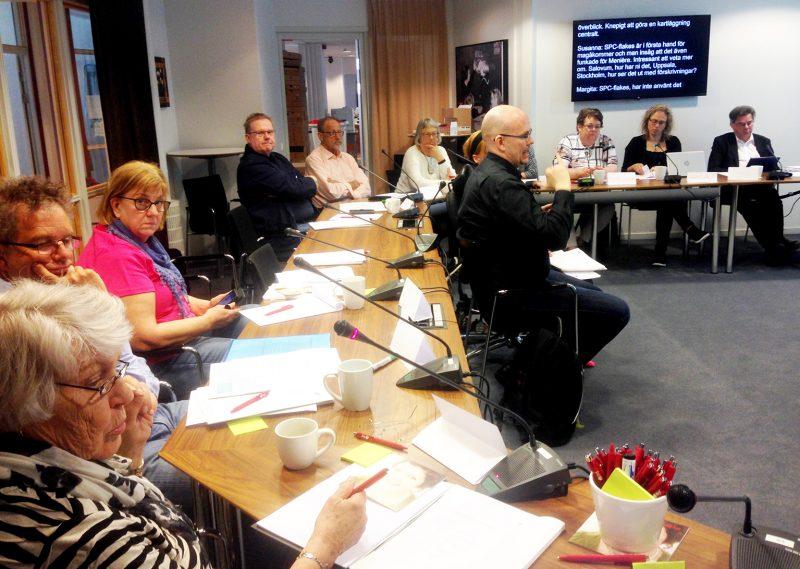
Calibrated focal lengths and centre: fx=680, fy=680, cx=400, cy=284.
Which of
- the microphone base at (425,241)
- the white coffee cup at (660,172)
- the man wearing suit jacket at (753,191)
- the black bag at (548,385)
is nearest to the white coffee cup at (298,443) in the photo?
the black bag at (548,385)

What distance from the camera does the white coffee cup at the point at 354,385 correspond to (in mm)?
1550

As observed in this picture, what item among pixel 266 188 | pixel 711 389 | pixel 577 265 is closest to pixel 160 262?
pixel 577 265

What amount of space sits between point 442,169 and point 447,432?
423 cm

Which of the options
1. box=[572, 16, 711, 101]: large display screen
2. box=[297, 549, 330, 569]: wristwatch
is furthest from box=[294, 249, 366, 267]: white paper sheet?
box=[572, 16, 711, 101]: large display screen

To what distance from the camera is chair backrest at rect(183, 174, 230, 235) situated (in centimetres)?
548

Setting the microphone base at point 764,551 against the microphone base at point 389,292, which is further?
the microphone base at point 389,292

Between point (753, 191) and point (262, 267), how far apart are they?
4.39 m

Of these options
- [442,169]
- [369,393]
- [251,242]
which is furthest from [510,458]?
[442,169]

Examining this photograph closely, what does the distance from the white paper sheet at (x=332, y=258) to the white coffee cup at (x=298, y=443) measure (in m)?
1.67

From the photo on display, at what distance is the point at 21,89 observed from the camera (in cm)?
425

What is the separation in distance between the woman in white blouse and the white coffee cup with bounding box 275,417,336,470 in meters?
3.98

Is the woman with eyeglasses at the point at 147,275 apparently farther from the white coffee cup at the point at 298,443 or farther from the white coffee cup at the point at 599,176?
the white coffee cup at the point at 599,176

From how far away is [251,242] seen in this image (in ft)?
12.1

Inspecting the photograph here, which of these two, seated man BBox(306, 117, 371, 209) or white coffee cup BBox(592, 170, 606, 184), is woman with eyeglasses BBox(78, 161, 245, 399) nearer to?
seated man BBox(306, 117, 371, 209)
